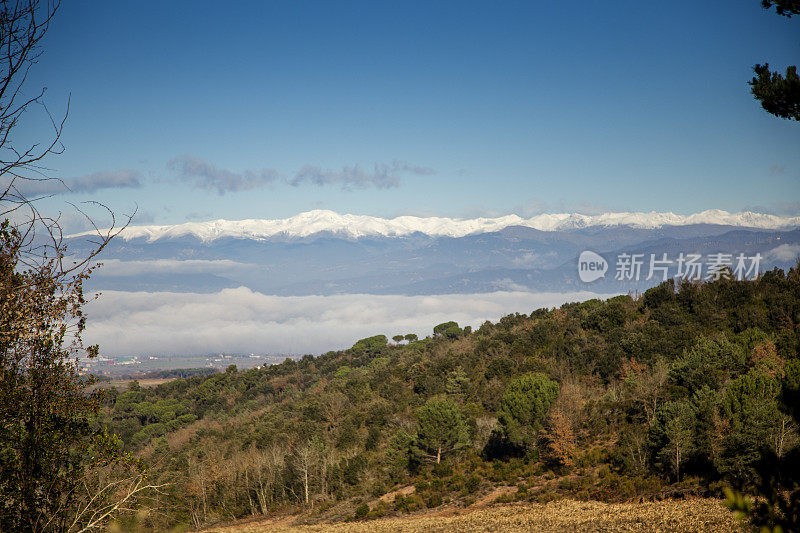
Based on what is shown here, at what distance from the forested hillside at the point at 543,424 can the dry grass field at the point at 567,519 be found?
2.32 metres

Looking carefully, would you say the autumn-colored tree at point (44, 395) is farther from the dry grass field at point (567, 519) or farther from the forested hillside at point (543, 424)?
the dry grass field at point (567, 519)

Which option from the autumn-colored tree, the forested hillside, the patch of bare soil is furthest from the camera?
the forested hillside

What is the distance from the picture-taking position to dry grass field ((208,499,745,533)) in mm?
17547

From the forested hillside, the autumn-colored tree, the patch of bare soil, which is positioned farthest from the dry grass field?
the autumn-colored tree

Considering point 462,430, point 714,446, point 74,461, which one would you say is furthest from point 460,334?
point 74,461

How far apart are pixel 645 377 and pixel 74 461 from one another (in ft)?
138

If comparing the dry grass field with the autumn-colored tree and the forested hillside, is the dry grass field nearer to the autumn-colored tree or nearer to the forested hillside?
the forested hillside

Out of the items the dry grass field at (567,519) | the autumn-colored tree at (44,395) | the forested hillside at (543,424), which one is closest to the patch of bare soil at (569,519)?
the dry grass field at (567,519)

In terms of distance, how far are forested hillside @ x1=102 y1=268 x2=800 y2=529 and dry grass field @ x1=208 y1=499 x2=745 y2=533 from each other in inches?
91.4

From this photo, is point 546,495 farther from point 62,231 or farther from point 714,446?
point 62,231

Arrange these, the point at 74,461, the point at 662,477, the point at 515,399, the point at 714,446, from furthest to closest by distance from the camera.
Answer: the point at 515,399
the point at 662,477
the point at 714,446
the point at 74,461

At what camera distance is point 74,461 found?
28.0ft

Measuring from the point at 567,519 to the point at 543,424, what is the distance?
14.5 meters

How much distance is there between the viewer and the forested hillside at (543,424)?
79.3 feet
